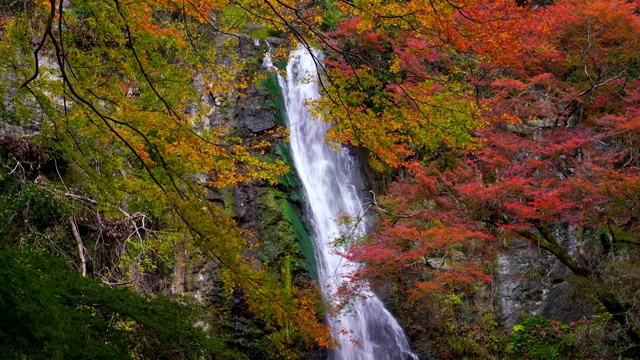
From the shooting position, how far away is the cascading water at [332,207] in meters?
10.1

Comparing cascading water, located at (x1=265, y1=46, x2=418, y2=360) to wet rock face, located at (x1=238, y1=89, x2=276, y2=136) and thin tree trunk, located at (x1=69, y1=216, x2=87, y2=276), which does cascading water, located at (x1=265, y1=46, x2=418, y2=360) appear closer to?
wet rock face, located at (x1=238, y1=89, x2=276, y2=136)

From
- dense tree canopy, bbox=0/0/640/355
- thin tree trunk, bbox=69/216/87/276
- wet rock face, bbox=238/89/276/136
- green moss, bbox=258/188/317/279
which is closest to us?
dense tree canopy, bbox=0/0/640/355

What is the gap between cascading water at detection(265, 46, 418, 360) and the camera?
10.1m

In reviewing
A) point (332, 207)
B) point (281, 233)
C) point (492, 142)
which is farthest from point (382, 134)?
point (332, 207)

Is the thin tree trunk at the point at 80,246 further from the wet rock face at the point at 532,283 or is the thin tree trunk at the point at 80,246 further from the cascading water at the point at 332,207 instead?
the wet rock face at the point at 532,283

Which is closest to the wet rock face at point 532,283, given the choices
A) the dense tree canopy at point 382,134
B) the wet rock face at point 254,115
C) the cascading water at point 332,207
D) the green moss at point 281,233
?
the dense tree canopy at point 382,134

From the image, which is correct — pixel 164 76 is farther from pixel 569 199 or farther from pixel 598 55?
pixel 598 55

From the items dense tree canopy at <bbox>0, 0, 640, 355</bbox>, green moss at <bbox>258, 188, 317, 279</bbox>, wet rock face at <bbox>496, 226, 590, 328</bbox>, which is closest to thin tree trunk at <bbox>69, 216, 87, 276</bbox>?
dense tree canopy at <bbox>0, 0, 640, 355</bbox>

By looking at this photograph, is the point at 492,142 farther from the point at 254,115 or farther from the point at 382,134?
the point at 254,115

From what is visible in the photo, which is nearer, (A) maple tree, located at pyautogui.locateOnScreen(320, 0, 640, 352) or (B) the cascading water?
(A) maple tree, located at pyautogui.locateOnScreen(320, 0, 640, 352)

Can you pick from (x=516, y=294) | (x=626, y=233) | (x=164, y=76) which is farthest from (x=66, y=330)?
(x=516, y=294)

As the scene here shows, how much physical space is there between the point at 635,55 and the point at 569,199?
16.1 feet

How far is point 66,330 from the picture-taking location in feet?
7.64

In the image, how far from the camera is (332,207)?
12.1m
